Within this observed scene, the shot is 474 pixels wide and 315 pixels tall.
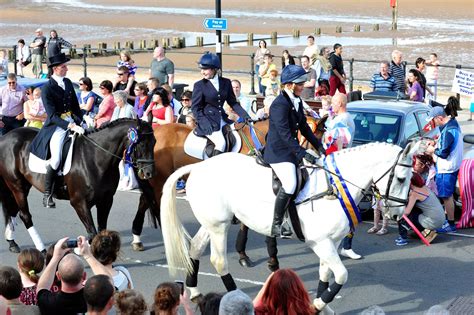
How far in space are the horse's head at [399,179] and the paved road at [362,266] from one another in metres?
1.37

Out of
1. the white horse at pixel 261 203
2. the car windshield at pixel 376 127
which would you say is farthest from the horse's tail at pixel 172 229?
the car windshield at pixel 376 127

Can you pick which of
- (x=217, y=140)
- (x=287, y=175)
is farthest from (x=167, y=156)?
(x=287, y=175)

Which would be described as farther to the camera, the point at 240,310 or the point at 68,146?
the point at 68,146

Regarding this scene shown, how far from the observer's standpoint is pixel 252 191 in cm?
1052

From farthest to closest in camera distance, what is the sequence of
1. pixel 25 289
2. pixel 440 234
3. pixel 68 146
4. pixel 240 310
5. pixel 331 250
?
pixel 440 234 → pixel 68 146 → pixel 331 250 → pixel 25 289 → pixel 240 310

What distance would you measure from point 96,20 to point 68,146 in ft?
179

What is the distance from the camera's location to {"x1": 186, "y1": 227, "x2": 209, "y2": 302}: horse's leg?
36.1 ft

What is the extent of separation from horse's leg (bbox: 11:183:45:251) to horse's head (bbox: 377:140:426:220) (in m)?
4.98

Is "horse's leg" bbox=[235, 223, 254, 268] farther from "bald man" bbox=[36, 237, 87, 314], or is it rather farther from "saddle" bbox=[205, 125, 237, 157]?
"bald man" bbox=[36, 237, 87, 314]

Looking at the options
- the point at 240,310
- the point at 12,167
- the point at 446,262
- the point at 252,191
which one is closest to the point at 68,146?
the point at 12,167

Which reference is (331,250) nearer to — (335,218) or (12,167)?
(335,218)

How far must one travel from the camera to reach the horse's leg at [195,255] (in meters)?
11.0

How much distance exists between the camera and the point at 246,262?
12320mm

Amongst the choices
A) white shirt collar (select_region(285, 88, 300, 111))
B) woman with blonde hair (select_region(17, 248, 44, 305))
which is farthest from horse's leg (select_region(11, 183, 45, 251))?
woman with blonde hair (select_region(17, 248, 44, 305))
